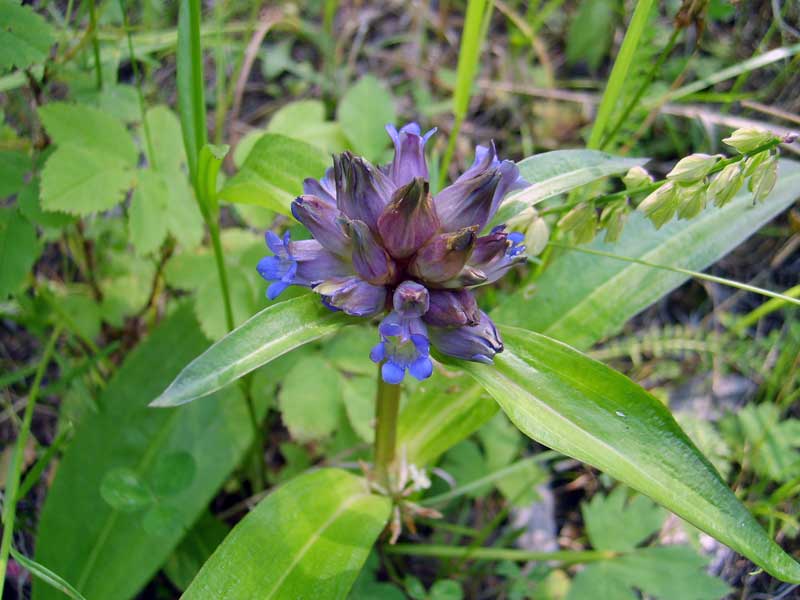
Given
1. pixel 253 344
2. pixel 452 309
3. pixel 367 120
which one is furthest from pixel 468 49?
pixel 253 344

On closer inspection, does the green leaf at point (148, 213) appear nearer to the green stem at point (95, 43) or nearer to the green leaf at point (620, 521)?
the green stem at point (95, 43)

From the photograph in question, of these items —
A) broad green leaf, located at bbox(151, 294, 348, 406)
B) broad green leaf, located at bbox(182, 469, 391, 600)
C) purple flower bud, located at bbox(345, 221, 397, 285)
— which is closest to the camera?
broad green leaf, located at bbox(151, 294, 348, 406)

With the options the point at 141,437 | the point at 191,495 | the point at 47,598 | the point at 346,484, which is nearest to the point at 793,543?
the point at 346,484

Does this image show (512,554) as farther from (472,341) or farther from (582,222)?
(582,222)

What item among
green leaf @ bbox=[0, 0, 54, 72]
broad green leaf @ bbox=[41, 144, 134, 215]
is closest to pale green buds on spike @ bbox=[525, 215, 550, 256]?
broad green leaf @ bbox=[41, 144, 134, 215]

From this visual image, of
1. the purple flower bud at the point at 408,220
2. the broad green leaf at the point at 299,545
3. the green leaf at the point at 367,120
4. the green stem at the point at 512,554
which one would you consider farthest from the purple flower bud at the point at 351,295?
the green leaf at the point at 367,120

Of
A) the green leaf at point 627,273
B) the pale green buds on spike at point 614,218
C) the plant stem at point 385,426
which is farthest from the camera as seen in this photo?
the green leaf at point 627,273

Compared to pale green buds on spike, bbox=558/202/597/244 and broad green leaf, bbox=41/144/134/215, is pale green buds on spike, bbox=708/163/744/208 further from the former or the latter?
broad green leaf, bbox=41/144/134/215
